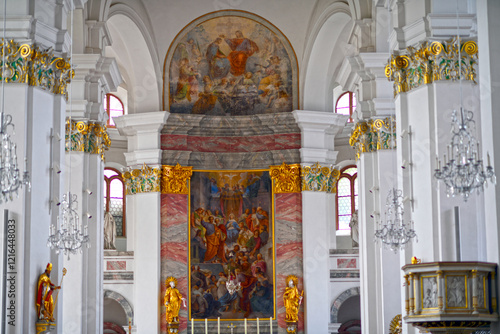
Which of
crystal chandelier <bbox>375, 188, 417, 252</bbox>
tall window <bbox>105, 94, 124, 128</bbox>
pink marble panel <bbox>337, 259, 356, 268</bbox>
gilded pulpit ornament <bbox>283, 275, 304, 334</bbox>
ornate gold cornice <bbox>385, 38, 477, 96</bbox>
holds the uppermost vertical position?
tall window <bbox>105, 94, 124, 128</bbox>

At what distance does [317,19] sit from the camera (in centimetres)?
2556

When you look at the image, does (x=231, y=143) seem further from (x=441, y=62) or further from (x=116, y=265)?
(x=441, y=62)

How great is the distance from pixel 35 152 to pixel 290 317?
39.0 ft

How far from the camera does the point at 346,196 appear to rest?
29750 millimetres

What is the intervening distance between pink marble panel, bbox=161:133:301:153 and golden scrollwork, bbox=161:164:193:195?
23.9 inches

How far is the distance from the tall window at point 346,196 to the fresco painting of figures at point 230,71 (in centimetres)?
415

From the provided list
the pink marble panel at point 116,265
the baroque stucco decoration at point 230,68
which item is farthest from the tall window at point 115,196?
the baroque stucco decoration at point 230,68

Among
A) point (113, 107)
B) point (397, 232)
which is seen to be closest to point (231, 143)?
point (113, 107)

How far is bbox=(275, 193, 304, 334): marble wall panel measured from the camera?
1009 inches

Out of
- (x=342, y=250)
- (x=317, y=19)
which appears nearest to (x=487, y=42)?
(x=317, y=19)

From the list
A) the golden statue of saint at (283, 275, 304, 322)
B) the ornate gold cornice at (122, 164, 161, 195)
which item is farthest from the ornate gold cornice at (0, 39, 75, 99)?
the golden statue of saint at (283, 275, 304, 322)

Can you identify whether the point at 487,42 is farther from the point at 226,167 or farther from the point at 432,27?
the point at 226,167

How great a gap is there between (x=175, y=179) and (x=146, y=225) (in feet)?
5.08

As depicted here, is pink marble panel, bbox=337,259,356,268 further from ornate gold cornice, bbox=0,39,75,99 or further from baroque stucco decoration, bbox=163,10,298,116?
ornate gold cornice, bbox=0,39,75,99
